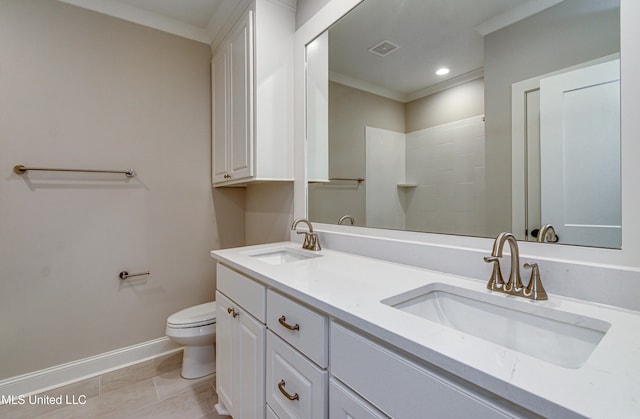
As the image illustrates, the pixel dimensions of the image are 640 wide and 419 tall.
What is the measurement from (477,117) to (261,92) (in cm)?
122

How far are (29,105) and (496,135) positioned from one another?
2.52 meters

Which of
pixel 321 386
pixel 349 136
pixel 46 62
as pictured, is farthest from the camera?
pixel 46 62

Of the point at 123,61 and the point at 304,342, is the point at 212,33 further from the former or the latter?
the point at 304,342

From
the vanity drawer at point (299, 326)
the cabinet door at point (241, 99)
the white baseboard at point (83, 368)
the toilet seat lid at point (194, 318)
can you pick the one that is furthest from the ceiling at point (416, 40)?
the white baseboard at point (83, 368)

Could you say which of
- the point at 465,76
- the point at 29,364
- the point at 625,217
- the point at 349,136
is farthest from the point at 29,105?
the point at 625,217

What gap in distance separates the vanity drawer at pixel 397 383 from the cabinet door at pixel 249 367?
0.46m

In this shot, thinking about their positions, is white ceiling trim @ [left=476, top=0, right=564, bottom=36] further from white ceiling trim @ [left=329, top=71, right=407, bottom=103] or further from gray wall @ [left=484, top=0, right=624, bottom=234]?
white ceiling trim @ [left=329, top=71, right=407, bottom=103]

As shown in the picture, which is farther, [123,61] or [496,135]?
[123,61]

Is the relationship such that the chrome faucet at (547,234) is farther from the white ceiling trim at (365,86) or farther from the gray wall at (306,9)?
the gray wall at (306,9)

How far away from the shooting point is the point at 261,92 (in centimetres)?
175

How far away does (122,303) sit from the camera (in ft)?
6.72

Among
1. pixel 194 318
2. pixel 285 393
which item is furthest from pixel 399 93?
pixel 194 318

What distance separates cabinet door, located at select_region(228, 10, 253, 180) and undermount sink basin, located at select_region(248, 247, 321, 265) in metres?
0.49

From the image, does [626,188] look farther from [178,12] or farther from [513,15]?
[178,12]
